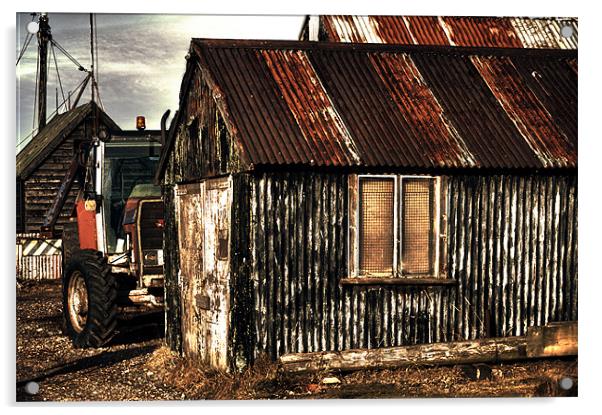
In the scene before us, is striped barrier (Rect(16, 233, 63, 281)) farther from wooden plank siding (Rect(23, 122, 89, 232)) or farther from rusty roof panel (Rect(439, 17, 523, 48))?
rusty roof panel (Rect(439, 17, 523, 48))

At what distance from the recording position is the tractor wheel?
46.9ft

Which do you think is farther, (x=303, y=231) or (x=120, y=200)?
(x=120, y=200)

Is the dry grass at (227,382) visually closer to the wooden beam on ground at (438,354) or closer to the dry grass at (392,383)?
the dry grass at (392,383)

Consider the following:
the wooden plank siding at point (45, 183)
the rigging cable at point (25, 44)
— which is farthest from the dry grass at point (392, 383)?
the wooden plank siding at point (45, 183)

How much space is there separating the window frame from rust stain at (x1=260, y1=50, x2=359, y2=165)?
0.34 m

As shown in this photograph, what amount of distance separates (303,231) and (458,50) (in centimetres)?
296

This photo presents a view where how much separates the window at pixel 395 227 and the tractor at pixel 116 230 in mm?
3937

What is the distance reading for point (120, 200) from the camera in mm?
15477

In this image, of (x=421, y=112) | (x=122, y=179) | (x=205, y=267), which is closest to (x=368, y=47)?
(x=421, y=112)

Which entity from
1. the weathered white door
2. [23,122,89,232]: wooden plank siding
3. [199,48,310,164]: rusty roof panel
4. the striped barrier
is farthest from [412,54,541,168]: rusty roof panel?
the striped barrier

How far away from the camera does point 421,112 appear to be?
12391 millimetres

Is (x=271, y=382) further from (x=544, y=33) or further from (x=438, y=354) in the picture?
(x=544, y=33)
